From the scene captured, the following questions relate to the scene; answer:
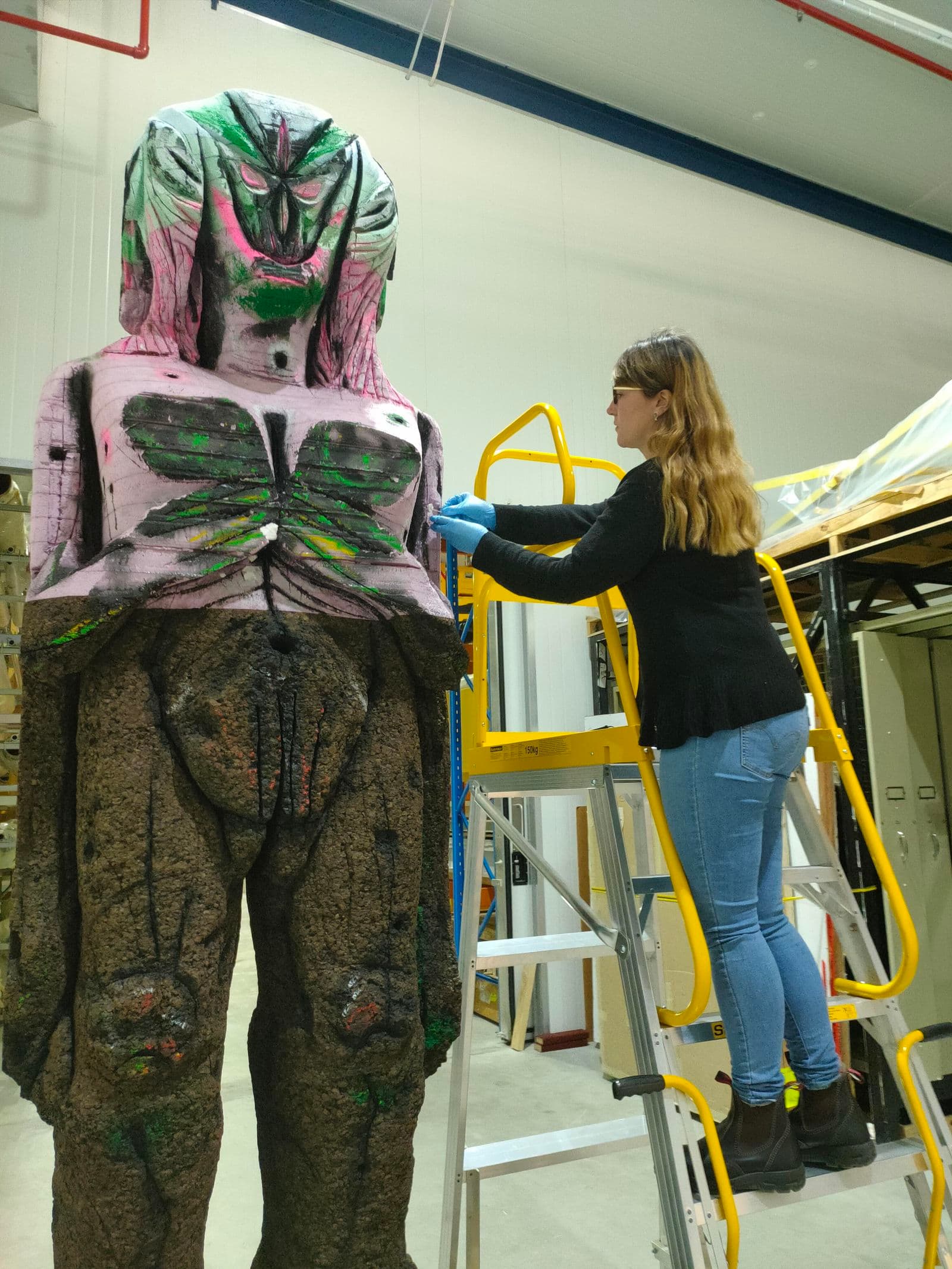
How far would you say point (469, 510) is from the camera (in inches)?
88.2

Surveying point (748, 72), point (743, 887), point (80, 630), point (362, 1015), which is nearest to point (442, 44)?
point (748, 72)

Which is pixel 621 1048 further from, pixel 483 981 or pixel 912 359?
pixel 912 359

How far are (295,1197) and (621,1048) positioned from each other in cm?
321

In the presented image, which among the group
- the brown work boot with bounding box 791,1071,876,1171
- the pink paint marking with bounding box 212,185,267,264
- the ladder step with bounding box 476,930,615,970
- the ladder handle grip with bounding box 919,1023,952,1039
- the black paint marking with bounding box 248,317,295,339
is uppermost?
the pink paint marking with bounding box 212,185,267,264

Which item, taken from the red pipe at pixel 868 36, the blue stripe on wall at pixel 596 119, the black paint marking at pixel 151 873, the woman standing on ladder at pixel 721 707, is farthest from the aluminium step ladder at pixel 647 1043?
the red pipe at pixel 868 36

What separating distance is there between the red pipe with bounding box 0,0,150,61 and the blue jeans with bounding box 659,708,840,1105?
12.7 feet

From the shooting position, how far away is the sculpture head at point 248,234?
184cm

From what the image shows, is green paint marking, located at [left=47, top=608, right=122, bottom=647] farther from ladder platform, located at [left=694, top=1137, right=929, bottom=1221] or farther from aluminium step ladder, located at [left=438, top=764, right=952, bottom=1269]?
ladder platform, located at [left=694, top=1137, right=929, bottom=1221]

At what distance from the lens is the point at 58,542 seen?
175 centimetres

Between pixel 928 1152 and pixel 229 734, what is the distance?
1.81 metres

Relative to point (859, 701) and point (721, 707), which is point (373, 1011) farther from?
point (859, 701)

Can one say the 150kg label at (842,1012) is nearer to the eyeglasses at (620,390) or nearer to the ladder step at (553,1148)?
the ladder step at (553,1148)

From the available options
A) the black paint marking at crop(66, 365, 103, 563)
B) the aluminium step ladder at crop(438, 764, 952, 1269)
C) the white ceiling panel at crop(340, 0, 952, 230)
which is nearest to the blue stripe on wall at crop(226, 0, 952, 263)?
the white ceiling panel at crop(340, 0, 952, 230)

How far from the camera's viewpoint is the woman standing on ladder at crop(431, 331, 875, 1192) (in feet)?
6.29
